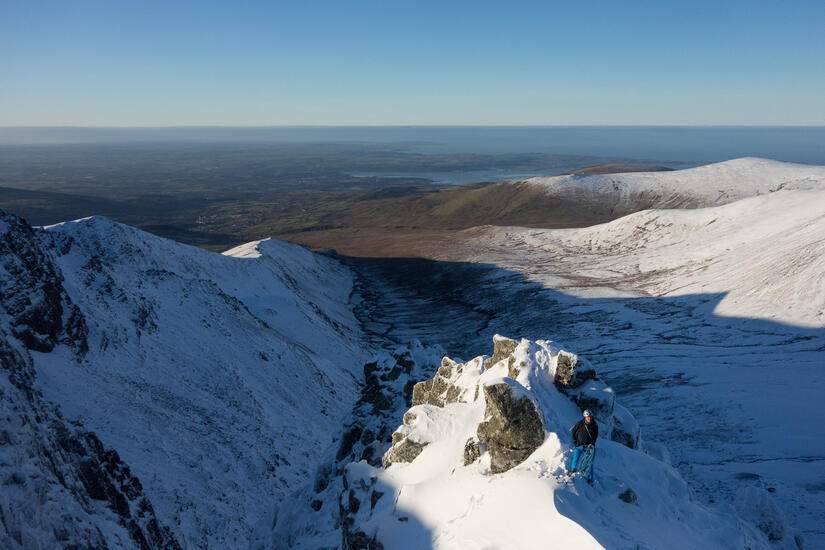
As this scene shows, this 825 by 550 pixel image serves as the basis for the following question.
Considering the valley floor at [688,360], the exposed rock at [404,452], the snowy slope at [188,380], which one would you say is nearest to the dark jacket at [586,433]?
the exposed rock at [404,452]

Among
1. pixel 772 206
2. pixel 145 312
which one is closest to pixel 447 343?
pixel 145 312

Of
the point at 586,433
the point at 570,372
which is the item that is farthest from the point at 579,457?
the point at 570,372

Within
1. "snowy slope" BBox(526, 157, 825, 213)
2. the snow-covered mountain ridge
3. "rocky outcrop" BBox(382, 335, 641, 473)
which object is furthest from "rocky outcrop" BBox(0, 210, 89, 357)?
"snowy slope" BBox(526, 157, 825, 213)

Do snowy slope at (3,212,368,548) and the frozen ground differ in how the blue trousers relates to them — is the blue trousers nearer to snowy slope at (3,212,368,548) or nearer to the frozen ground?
the frozen ground

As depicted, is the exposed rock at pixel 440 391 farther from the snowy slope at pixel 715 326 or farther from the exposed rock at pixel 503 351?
the snowy slope at pixel 715 326

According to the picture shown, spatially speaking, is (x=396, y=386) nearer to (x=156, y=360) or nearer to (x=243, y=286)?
(x=156, y=360)

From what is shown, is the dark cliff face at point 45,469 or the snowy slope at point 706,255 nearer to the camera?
the dark cliff face at point 45,469

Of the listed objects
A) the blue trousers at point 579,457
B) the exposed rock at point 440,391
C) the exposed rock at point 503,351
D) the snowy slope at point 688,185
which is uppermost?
the snowy slope at point 688,185

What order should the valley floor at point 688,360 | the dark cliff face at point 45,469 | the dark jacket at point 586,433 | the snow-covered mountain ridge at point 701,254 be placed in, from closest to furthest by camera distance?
the dark jacket at point 586,433 < the dark cliff face at point 45,469 < the valley floor at point 688,360 < the snow-covered mountain ridge at point 701,254

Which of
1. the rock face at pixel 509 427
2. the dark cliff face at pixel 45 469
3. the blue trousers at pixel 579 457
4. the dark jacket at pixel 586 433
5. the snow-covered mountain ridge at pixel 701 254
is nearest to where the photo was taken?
the dark jacket at pixel 586 433
